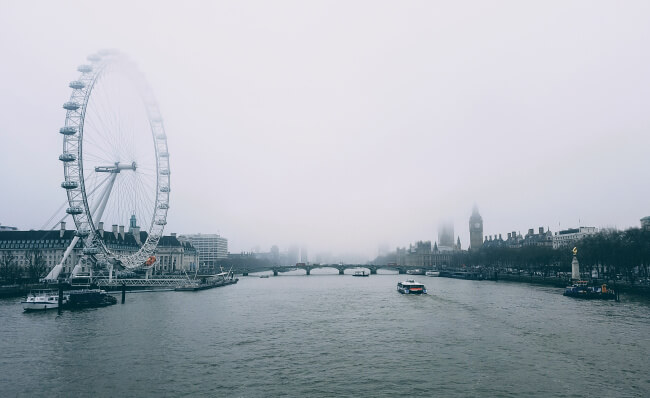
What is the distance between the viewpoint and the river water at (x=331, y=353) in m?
22.3

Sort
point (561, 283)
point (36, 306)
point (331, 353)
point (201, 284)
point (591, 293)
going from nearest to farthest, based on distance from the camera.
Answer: point (331, 353), point (36, 306), point (591, 293), point (561, 283), point (201, 284)

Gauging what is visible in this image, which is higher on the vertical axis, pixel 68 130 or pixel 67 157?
pixel 68 130

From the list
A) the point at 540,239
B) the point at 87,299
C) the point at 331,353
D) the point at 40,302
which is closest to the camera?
the point at 331,353

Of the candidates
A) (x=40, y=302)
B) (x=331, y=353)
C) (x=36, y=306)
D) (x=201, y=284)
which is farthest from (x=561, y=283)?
(x=36, y=306)

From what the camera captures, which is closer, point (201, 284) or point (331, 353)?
point (331, 353)

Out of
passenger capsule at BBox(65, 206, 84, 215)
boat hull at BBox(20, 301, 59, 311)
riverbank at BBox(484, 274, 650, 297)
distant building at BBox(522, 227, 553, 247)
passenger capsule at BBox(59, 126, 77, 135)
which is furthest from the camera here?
distant building at BBox(522, 227, 553, 247)

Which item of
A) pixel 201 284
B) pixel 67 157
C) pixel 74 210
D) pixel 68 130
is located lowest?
pixel 201 284

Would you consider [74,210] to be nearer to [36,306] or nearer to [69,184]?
[69,184]

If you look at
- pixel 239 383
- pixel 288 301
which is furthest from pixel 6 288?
pixel 239 383

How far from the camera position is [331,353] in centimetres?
2922

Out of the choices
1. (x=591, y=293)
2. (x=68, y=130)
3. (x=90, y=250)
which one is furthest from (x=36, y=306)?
(x=591, y=293)

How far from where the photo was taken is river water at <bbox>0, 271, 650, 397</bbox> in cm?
2228

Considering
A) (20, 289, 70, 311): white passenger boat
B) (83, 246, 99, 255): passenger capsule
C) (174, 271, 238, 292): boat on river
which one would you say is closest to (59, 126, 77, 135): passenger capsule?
(83, 246, 99, 255): passenger capsule

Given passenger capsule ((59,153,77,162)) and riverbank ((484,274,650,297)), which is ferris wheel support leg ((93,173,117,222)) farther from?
riverbank ((484,274,650,297))
